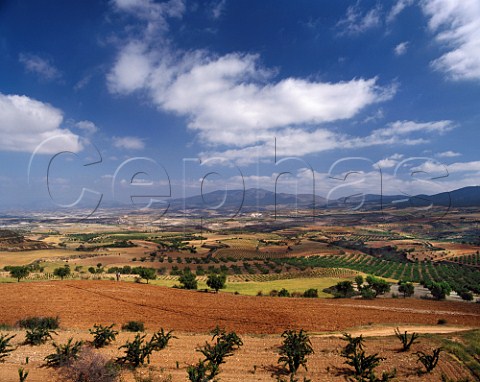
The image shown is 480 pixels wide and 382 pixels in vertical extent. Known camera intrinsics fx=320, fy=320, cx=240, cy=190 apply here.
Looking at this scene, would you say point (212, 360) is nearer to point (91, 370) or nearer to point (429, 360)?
point (91, 370)

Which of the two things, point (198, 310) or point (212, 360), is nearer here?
point (212, 360)

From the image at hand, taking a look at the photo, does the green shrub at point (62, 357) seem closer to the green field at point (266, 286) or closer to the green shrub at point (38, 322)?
the green shrub at point (38, 322)

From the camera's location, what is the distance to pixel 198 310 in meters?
22.0

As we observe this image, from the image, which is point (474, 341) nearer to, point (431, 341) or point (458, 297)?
point (431, 341)

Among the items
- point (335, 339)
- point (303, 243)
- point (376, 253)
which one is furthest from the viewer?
point (303, 243)

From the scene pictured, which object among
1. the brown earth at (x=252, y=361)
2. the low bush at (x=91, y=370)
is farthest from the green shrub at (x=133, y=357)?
the low bush at (x=91, y=370)

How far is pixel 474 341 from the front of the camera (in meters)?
14.2

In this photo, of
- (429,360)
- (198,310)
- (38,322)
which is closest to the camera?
(429,360)

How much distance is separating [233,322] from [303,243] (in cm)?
8255

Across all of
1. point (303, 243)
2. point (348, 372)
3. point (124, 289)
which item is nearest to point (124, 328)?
point (124, 289)

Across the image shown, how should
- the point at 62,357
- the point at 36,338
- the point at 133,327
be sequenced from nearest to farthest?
the point at 62,357, the point at 36,338, the point at 133,327

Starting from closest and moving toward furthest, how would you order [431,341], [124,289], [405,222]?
1. [431,341]
2. [124,289]
3. [405,222]

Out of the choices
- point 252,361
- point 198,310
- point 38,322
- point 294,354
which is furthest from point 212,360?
point 38,322

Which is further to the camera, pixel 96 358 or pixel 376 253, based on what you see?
pixel 376 253
